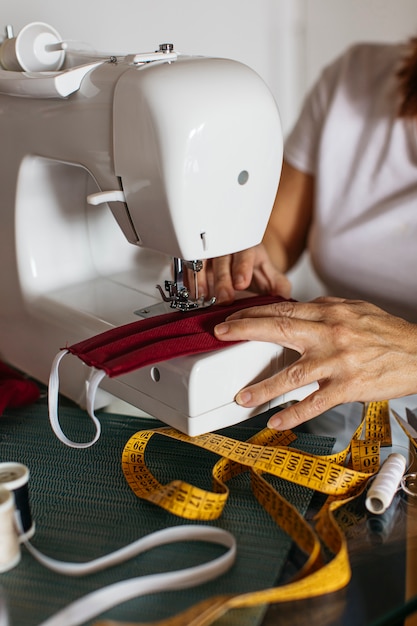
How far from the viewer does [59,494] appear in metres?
1.11

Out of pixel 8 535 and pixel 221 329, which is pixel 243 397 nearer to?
pixel 221 329

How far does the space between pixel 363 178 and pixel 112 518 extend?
1193 mm

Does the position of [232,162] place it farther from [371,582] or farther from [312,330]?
[371,582]

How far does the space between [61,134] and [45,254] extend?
0.94 feet

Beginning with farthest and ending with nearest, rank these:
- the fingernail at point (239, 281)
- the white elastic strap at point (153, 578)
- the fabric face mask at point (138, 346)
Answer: the fingernail at point (239, 281), the fabric face mask at point (138, 346), the white elastic strap at point (153, 578)

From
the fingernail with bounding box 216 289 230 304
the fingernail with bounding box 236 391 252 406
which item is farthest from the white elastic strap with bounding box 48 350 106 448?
the fingernail with bounding box 216 289 230 304

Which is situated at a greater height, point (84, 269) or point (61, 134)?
point (61, 134)

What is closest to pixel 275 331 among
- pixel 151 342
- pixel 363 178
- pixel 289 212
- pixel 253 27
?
pixel 151 342

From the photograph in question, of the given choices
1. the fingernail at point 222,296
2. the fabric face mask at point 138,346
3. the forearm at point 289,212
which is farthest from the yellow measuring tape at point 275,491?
the forearm at point 289,212

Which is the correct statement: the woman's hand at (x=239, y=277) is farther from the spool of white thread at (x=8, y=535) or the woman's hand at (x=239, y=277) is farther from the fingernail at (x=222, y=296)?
the spool of white thread at (x=8, y=535)

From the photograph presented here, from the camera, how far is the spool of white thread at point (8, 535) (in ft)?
2.99

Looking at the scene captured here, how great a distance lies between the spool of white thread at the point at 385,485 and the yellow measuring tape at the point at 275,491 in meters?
0.03

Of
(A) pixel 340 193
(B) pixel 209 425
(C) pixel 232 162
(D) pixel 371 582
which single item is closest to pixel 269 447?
(B) pixel 209 425

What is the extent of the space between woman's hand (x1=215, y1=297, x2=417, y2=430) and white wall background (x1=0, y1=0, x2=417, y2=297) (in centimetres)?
95
